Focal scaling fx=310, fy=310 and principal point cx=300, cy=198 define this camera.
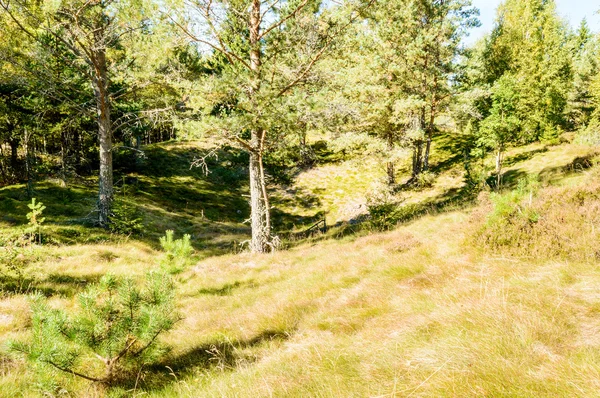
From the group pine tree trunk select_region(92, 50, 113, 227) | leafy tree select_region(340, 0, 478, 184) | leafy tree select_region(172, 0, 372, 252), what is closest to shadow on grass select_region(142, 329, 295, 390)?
leafy tree select_region(172, 0, 372, 252)

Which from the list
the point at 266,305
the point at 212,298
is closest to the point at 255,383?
the point at 266,305

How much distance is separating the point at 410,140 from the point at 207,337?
763 inches

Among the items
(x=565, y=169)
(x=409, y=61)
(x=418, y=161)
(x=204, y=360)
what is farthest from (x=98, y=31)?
(x=565, y=169)

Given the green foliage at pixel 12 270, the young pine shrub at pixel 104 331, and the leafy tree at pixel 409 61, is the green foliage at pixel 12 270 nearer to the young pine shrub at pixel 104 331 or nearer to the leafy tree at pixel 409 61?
the young pine shrub at pixel 104 331

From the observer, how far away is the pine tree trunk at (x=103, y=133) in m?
11.6

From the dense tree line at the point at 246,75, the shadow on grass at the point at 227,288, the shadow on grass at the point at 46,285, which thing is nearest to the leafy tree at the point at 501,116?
the dense tree line at the point at 246,75

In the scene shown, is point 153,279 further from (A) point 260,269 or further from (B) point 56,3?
(B) point 56,3

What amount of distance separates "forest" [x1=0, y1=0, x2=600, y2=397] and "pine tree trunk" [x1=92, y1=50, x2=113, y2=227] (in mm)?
85

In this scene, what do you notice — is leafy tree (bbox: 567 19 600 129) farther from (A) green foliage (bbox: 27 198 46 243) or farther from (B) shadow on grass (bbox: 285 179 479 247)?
(A) green foliage (bbox: 27 198 46 243)

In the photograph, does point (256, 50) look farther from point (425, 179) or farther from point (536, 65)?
point (536, 65)

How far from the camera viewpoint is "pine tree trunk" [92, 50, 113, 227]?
38.1 feet

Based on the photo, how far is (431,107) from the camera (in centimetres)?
2064

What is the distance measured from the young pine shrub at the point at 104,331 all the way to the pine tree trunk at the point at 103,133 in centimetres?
1067

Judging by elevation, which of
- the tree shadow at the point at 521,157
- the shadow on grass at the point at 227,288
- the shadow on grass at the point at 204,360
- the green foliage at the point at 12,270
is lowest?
the shadow on grass at the point at 227,288
